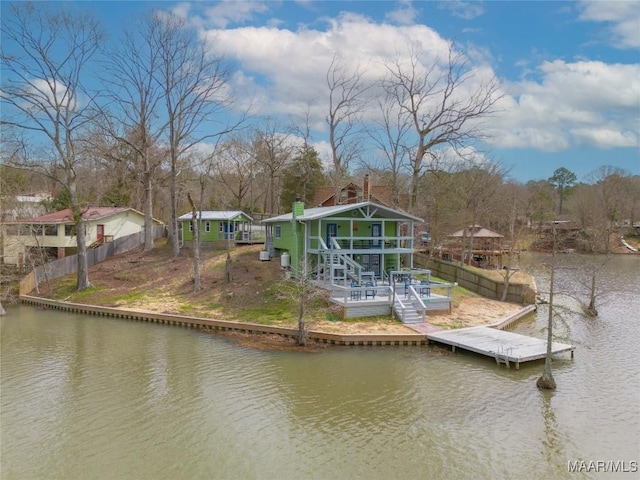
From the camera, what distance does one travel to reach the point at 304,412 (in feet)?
39.9

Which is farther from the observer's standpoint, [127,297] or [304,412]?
[127,297]

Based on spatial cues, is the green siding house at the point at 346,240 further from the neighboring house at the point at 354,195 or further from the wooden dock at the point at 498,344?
the neighboring house at the point at 354,195

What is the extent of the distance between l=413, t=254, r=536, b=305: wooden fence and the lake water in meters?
6.97

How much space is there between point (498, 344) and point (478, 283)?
11615 mm

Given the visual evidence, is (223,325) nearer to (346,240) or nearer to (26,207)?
(346,240)

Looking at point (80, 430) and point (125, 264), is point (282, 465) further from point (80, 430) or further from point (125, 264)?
point (125, 264)

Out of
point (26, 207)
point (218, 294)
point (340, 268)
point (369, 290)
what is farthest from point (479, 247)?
point (26, 207)

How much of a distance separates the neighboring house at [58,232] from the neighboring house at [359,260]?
15286 mm

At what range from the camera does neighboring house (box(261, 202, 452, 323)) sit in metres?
20.3

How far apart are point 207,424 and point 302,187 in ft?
114

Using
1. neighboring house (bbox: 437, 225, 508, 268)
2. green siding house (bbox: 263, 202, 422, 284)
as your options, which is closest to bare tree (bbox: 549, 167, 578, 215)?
neighboring house (bbox: 437, 225, 508, 268)

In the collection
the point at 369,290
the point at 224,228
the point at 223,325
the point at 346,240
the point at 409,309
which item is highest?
the point at 224,228
